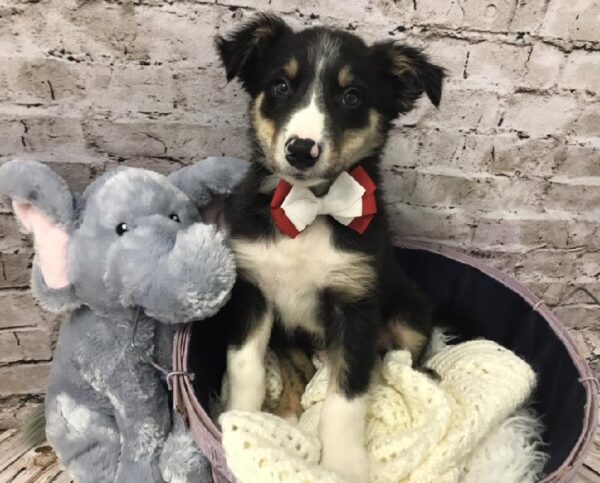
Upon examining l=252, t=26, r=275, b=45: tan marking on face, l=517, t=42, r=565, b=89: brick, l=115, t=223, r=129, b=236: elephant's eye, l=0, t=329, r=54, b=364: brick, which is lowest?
l=0, t=329, r=54, b=364: brick

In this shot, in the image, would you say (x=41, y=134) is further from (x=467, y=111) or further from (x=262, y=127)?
(x=467, y=111)

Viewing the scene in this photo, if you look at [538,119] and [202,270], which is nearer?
[202,270]

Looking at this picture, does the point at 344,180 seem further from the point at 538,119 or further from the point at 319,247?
the point at 538,119

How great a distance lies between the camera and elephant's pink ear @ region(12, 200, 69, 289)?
143 cm

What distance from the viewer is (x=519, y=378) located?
1626 millimetres

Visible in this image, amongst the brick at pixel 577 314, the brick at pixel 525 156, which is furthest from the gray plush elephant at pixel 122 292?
the brick at pixel 577 314

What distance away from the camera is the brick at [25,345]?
6.54 feet

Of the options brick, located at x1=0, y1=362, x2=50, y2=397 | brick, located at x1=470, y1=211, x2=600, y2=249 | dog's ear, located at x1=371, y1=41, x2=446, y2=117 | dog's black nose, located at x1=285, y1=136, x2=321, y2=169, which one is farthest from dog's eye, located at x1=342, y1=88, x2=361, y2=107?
brick, located at x1=0, y1=362, x2=50, y2=397

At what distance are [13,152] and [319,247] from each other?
980mm

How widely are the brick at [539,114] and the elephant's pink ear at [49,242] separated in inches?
56.6

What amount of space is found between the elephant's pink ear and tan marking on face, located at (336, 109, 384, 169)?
2.35 ft

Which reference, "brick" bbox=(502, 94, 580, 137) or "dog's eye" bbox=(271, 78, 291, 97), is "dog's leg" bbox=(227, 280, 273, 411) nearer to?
"dog's eye" bbox=(271, 78, 291, 97)

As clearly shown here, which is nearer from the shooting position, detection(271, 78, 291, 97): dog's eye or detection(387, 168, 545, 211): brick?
detection(271, 78, 291, 97): dog's eye

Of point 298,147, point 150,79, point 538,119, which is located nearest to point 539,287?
point 538,119
